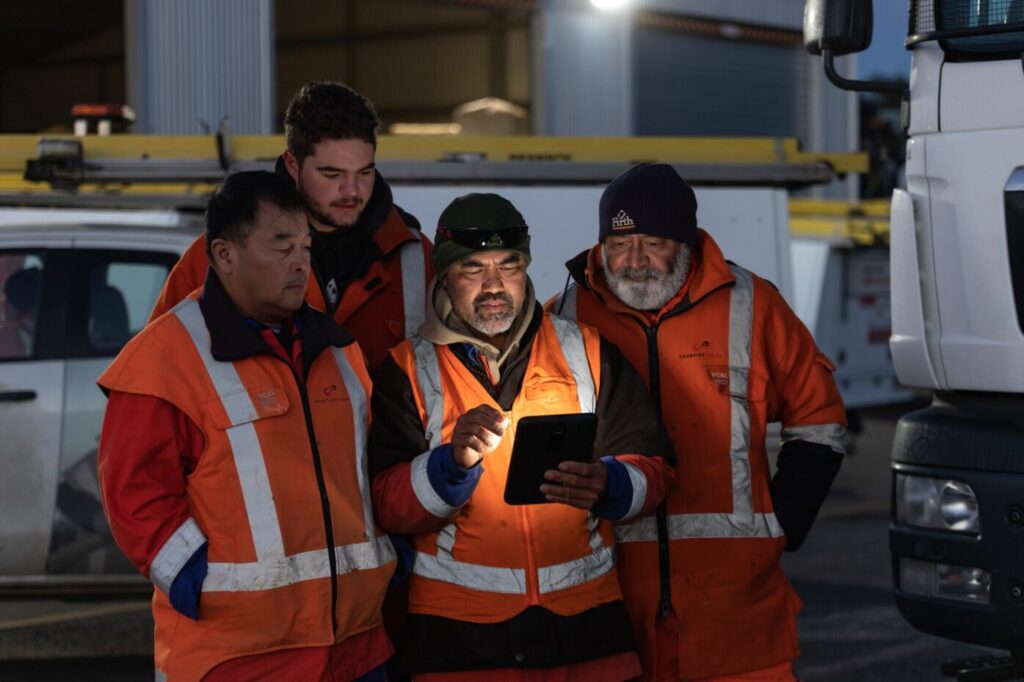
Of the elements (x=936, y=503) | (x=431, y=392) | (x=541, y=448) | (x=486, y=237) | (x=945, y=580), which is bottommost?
(x=945, y=580)

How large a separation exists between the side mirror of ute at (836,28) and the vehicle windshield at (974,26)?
0.18 metres

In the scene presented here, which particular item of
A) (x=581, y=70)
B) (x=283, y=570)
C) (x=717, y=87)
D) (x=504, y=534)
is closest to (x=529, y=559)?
(x=504, y=534)

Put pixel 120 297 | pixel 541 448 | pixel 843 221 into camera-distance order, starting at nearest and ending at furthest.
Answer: pixel 541 448
pixel 120 297
pixel 843 221

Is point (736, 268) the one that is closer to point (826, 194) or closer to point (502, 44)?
point (502, 44)

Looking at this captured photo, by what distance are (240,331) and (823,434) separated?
1.51m

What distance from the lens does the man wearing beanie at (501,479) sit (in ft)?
11.6

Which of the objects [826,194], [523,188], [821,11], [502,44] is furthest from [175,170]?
[826,194]

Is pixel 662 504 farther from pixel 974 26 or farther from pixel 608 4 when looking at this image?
pixel 608 4

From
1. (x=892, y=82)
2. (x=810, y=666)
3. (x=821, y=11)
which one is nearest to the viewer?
(x=821, y=11)

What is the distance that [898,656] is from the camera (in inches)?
274

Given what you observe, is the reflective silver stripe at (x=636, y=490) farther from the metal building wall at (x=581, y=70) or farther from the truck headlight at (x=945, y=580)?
the metal building wall at (x=581, y=70)

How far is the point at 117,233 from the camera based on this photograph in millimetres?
6879

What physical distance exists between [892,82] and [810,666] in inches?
106

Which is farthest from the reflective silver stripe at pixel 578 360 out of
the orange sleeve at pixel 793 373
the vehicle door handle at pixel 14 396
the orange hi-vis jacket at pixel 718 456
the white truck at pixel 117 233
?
the vehicle door handle at pixel 14 396
